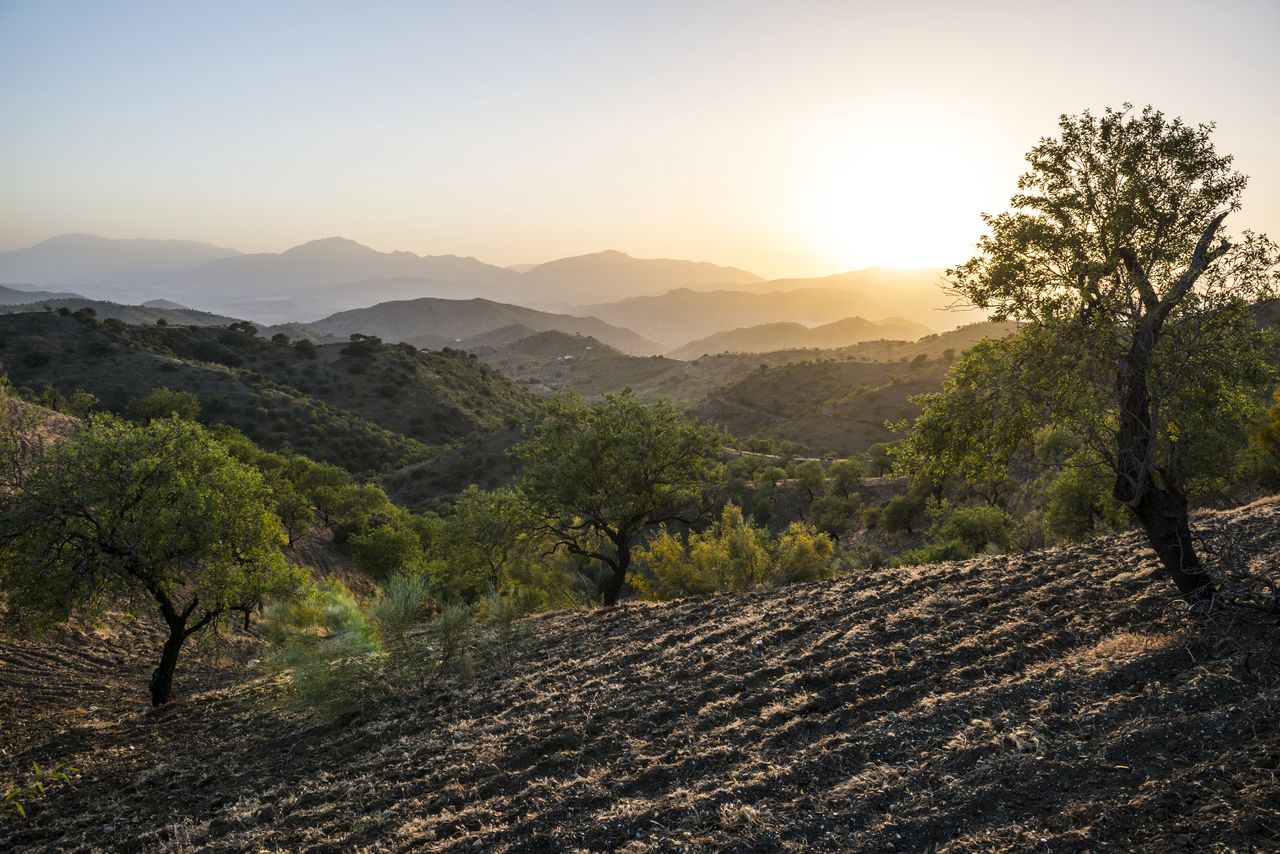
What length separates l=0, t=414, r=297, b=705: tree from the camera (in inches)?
473

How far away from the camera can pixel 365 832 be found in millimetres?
7086

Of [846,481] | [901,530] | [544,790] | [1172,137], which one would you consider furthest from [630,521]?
[846,481]

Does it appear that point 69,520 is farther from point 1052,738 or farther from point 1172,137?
point 1172,137

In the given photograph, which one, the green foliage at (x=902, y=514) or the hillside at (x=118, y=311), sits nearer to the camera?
the green foliage at (x=902, y=514)

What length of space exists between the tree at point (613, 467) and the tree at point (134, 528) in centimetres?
609

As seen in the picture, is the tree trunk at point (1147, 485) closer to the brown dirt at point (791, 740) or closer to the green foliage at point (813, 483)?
the brown dirt at point (791, 740)

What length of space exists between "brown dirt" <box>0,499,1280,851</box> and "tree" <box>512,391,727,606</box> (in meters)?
3.59

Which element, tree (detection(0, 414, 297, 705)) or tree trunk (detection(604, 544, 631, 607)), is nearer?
tree (detection(0, 414, 297, 705))

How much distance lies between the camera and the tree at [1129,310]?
7918 millimetres

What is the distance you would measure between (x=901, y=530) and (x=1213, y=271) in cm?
2684

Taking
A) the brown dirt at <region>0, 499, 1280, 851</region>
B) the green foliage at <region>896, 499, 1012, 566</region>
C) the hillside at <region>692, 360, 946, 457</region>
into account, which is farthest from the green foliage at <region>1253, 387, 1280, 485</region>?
the hillside at <region>692, 360, 946, 457</region>

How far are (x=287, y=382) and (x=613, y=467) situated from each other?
66.0 m

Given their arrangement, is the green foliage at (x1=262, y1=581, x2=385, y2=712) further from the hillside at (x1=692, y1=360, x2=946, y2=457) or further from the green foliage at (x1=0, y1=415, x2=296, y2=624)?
the hillside at (x1=692, y1=360, x2=946, y2=457)

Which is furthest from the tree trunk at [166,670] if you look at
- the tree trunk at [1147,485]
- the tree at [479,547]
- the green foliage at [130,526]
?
the tree trunk at [1147,485]
